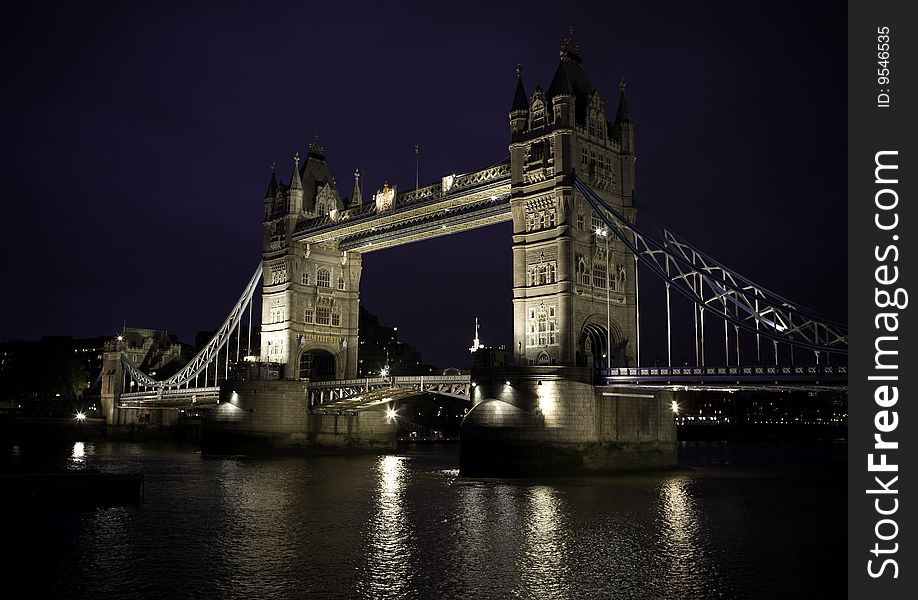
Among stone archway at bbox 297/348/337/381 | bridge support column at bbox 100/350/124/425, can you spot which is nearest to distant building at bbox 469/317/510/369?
stone archway at bbox 297/348/337/381

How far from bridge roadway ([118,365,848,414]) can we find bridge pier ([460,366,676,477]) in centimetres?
211

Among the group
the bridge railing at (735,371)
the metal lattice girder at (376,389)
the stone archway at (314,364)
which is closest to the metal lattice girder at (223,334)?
the stone archway at (314,364)

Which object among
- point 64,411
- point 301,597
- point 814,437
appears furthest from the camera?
point 814,437

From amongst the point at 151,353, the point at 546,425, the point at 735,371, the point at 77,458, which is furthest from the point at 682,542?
the point at 151,353

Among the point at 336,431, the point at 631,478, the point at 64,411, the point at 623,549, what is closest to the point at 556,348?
the point at 631,478

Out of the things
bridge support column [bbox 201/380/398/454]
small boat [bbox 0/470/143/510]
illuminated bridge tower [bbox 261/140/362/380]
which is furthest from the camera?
illuminated bridge tower [bbox 261/140/362/380]

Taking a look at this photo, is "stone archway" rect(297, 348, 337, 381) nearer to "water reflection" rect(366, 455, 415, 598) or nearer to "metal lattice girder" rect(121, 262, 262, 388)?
"metal lattice girder" rect(121, 262, 262, 388)

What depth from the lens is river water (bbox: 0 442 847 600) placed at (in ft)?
68.7

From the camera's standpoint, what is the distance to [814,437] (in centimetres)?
17525

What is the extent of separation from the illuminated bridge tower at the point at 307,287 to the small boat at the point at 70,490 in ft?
113

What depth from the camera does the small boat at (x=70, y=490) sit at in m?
32.1

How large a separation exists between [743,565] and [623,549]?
11.9 ft

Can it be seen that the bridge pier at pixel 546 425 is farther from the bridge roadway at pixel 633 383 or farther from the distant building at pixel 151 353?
the distant building at pixel 151 353
